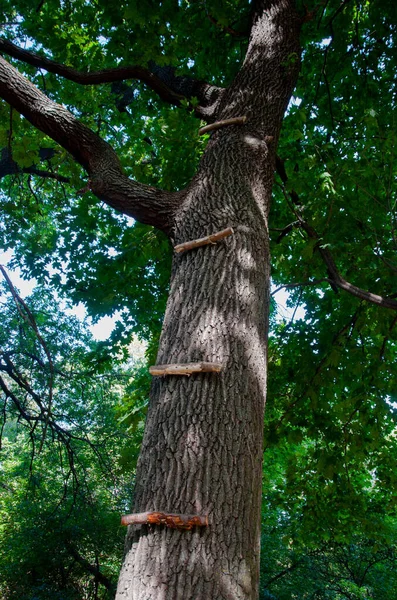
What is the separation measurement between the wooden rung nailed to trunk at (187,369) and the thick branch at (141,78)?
2879mm

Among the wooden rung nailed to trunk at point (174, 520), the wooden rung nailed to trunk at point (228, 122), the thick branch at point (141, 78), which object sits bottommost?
the wooden rung nailed to trunk at point (174, 520)

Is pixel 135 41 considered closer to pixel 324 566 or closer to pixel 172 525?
pixel 172 525

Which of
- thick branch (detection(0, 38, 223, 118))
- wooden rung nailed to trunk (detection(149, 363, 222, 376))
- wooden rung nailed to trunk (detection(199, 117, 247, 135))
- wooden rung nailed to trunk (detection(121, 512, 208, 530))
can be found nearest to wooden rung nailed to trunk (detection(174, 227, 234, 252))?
wooden rung nailed to trunk (detection(149, 363, 222, 376))

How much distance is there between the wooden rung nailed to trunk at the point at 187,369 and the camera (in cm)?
188

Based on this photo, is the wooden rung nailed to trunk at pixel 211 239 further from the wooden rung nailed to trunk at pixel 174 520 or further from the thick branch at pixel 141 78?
the thick branch at pixel 141 78

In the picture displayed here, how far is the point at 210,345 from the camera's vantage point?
6.55 ft

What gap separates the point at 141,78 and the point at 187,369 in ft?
10.8

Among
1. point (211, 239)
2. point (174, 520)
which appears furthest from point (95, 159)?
point (174, 520)

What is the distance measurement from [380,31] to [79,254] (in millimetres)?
5081

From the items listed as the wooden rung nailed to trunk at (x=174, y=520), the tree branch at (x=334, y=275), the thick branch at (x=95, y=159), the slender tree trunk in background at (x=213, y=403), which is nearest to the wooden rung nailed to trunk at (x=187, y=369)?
the slender tree trunk in background at (x=213, y=403)

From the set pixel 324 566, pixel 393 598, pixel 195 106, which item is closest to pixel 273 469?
pixel 324 566

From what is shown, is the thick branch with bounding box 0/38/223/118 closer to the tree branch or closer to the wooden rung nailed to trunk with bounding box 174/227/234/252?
the tree branch

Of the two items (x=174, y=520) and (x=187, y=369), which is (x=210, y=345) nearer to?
(x=187, y=369)

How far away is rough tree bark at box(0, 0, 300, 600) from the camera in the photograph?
150 centimetres
